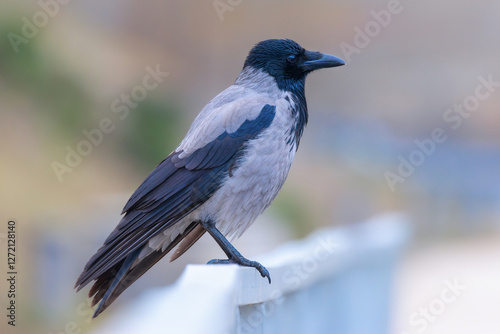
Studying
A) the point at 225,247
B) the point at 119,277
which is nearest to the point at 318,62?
the point at 225,247

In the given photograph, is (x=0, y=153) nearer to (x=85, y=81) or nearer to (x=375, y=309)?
(x=85, y=81)

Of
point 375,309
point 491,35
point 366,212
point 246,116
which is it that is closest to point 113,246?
point 246,116

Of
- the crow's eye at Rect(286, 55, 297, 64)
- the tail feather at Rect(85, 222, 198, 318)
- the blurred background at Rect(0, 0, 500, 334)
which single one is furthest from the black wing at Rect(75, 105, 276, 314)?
the blurred background at Rect(0, 0, 500, 334)

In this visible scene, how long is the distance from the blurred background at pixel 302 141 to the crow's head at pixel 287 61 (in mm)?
1330

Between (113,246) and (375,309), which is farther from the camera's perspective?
(375,309)

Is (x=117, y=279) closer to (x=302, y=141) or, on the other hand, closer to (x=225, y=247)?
(x=225, y=247)

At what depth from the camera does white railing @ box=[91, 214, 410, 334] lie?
1.44 meters

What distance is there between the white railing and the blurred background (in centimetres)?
57

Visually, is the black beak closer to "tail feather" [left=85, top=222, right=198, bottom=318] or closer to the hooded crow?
the hooded crow

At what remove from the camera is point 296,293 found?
2047mm

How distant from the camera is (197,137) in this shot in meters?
2.20

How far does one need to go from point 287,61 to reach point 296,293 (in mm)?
827

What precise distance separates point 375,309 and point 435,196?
6.00 meters

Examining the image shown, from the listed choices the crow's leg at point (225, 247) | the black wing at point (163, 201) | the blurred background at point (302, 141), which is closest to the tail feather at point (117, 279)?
the black wing at point (163, 201)
